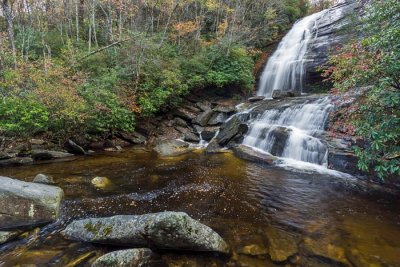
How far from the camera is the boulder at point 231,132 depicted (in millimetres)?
12722

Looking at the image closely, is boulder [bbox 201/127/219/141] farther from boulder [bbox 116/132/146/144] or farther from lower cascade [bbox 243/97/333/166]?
boulder [bbox 116/132/146/144]

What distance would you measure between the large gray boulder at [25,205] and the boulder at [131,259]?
84.0 inches

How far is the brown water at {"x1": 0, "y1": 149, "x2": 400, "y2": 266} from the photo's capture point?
405 cm

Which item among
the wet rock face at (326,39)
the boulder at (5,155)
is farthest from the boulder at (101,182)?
the wet rock face at (326,39)

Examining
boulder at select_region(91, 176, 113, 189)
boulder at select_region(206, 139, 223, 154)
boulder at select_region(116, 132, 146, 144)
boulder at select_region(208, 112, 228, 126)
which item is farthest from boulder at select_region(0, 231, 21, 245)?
boulder at select_region(208, 112, 228, 126)

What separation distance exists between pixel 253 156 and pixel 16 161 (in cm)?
934

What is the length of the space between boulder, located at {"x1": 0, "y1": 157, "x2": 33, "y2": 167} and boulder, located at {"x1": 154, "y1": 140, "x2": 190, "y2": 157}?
5156 mm

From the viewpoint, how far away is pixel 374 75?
5.18 m

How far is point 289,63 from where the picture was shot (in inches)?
754

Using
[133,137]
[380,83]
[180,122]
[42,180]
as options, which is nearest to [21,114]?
[42,180]

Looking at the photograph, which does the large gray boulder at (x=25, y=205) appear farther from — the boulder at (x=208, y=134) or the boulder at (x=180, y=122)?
the boulder at (x=180, y=122)

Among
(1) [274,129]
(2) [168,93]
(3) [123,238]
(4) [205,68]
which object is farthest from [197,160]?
(4) [205,68]

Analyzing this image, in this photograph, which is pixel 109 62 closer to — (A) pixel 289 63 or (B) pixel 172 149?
(B) pixel 172 149

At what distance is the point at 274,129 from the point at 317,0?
25.5 meters
